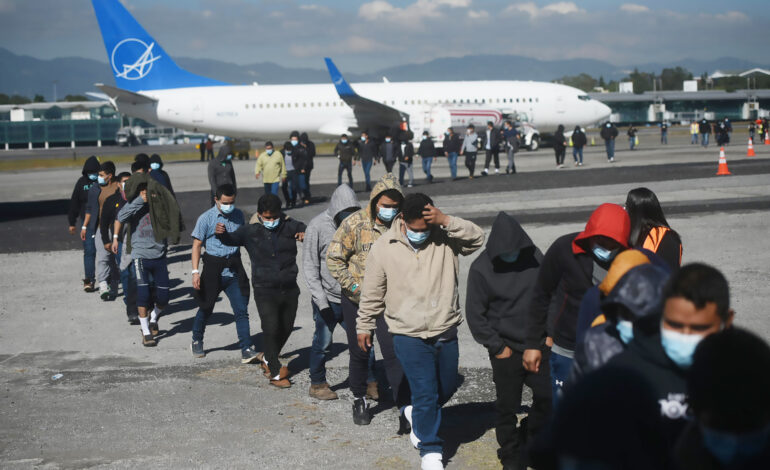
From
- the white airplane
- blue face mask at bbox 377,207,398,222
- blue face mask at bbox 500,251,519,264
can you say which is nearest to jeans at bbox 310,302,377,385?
blue face mask at bbox 377,207,398,222

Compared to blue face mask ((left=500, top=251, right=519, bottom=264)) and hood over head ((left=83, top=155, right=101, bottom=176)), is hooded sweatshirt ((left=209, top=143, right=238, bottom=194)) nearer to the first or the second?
hood over head ((left=83, top=155, right=101, bottom=176))

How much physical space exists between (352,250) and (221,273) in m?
2.33

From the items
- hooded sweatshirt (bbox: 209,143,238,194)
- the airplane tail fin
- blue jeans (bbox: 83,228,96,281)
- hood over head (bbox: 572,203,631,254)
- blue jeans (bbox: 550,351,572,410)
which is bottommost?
blue jeans (bbox: 550,351,572,410)

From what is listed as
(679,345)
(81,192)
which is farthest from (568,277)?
(81,192)

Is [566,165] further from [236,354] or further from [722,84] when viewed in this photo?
[722,84]

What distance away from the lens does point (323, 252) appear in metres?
7.30

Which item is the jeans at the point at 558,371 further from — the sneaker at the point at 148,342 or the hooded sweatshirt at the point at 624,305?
the sneaker at the point at 148,342

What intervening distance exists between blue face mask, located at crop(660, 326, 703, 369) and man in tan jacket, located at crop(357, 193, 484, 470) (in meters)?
2.78

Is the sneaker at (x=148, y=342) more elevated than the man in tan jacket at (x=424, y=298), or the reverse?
the man in tan jacket at (x=424, y=298)

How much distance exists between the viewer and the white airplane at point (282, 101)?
44344mm

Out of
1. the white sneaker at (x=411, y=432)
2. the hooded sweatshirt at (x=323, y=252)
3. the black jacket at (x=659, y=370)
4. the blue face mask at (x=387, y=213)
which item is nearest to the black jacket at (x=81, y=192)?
the hooded sweatshirt at (x=323, y=252)

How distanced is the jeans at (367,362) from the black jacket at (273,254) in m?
0.89

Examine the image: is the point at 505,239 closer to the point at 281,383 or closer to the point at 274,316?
the point at 274,316

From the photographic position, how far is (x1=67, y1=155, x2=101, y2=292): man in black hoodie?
39.8 ft
